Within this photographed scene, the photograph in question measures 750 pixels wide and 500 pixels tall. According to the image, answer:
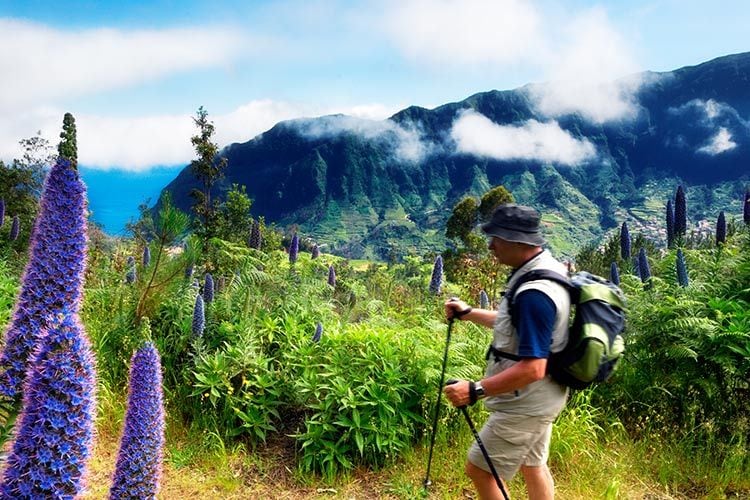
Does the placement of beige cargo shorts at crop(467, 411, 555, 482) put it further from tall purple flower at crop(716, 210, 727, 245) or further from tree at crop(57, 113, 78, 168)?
tall purple flower at crop(716, 210, 727, 245)

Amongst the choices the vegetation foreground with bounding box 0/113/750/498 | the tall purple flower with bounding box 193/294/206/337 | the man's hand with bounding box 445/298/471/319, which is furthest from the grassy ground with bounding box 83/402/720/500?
the man's hand with bounding box 445/298/471/319

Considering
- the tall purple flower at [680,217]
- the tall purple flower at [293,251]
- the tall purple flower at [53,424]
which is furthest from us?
the tall purple flower at [680,217]

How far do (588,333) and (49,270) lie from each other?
2.85 meters

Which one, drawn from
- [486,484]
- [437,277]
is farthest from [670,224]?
[486,484]

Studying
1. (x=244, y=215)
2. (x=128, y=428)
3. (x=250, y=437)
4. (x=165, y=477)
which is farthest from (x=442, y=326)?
(x=244, y=215)

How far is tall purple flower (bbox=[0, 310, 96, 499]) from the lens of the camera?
165 cm

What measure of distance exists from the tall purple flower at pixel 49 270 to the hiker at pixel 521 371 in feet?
7.15

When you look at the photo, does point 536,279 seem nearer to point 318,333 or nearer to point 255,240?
point 318,333

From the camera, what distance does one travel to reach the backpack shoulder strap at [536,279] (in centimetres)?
314

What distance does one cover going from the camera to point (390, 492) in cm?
469

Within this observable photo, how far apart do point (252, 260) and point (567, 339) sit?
15.0 feet

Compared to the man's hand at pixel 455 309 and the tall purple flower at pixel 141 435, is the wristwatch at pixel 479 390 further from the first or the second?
the tall purple flower at pixel 141 435

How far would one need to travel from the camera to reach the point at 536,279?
3131mm

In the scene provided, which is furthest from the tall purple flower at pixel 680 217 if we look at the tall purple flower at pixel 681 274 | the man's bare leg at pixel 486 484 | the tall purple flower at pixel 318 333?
the man's bare leg at pixel 486 484
